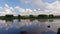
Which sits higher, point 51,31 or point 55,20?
point 55,20

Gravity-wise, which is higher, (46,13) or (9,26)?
(46,13)

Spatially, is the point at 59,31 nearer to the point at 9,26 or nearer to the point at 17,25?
the point at 17,25

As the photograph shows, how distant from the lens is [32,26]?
8.18ft

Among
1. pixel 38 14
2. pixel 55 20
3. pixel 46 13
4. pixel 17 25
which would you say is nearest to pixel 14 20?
pixel 17 25

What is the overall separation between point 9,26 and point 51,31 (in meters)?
0.81

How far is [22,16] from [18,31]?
0.30 metres

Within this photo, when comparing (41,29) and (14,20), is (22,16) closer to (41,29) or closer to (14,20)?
(14,20)

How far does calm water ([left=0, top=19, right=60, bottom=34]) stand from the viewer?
2.47 meters

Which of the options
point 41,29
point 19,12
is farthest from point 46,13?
point 19,12

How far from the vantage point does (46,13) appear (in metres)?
2.51

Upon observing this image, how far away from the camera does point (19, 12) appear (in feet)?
8.18

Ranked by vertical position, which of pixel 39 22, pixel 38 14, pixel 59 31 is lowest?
pixel 59 31

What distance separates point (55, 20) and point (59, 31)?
225 mm

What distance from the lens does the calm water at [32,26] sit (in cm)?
247
